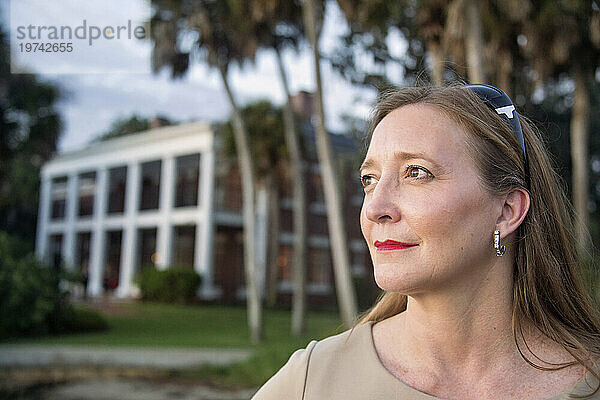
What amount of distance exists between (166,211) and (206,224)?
7.50ft

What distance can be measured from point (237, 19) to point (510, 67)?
5803 mm

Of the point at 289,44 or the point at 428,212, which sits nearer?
the point at 428,212

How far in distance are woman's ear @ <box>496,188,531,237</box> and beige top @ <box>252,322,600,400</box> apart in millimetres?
345

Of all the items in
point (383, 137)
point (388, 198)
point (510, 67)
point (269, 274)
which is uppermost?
point (510, 67)

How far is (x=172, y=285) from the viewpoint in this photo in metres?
25.5

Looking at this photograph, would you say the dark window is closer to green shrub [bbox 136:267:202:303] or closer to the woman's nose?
green shrub [bbox 136:267:202:303]

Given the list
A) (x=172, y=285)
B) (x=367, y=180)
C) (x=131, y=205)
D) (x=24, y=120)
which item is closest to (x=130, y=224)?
(x=131, y=205)

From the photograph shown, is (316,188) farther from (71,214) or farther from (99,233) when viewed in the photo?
(71,214)

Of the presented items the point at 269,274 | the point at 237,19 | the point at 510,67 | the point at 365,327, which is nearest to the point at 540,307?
the point at 365,327

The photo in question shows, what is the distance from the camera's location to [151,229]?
31.2m

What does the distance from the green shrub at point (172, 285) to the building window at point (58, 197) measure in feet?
29.9

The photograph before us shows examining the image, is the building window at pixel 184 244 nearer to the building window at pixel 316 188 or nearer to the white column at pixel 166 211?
the white column at pixel 166 211

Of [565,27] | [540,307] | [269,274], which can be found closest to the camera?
[540,307]

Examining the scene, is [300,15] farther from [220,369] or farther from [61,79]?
[61,79]
